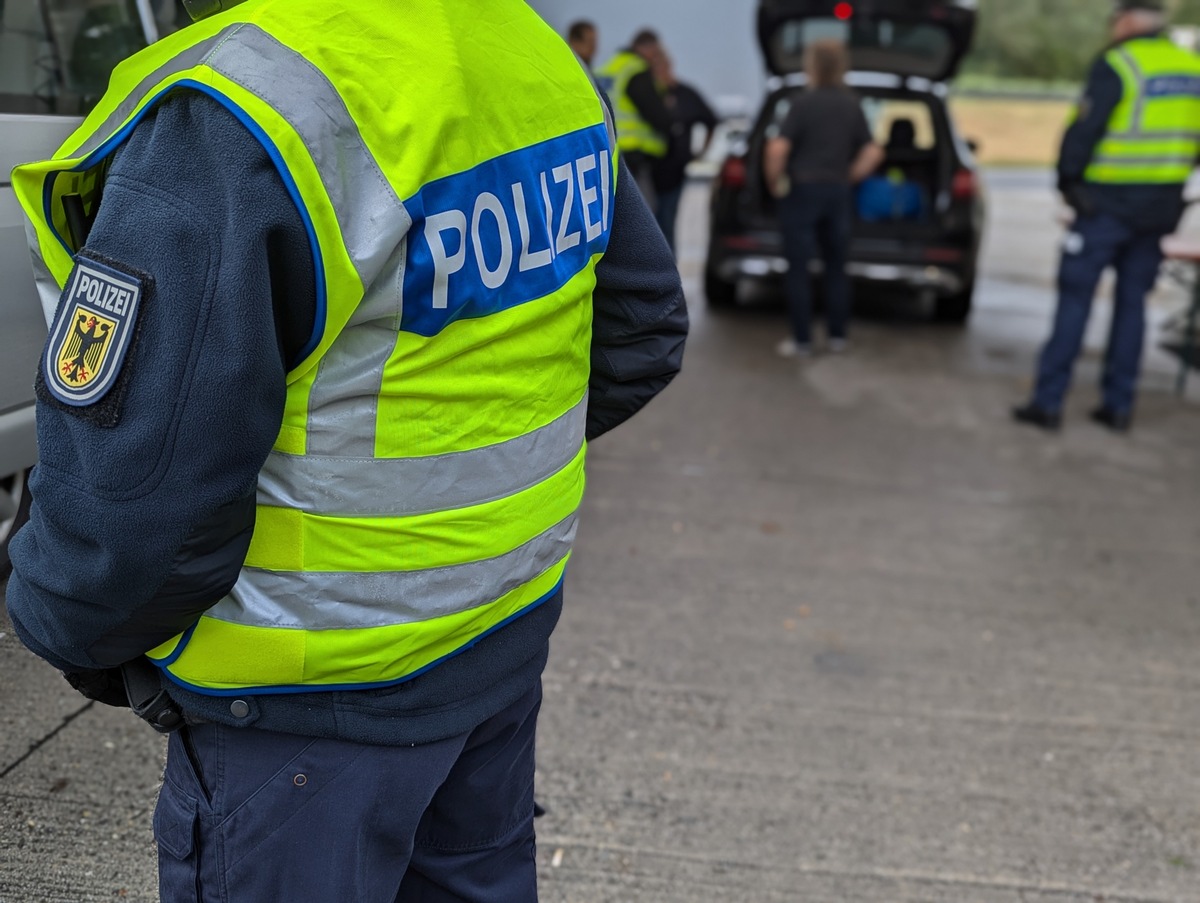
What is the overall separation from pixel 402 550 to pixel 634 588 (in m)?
2.74

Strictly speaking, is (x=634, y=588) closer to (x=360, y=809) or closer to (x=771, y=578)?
(x=771, y=578)

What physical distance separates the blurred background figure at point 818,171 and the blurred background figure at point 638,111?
2.70 feet

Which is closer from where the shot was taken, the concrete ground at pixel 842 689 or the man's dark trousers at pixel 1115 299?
the concrete ground at pixel 842 689

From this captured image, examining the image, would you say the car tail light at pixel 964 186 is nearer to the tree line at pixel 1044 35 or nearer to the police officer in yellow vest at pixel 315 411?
the police officer in yellow vest at pixel 315 411

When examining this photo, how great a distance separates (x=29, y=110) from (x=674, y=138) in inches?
264

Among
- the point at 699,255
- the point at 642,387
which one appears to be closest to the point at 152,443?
the point at 642,387

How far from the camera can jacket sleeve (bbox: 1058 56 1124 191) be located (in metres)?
5.69

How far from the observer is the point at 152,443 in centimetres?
110

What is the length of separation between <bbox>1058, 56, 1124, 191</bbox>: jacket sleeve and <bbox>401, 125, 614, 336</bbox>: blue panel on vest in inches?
191

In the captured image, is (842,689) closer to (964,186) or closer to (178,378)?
(178,378)

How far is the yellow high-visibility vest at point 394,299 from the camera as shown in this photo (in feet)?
3.72

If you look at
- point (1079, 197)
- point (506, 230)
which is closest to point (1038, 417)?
point (1079, 197)

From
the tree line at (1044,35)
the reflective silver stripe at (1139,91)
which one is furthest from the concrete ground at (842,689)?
the tree line at (1044,35)

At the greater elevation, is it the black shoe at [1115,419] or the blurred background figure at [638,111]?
the blurred background figure at [638,111]
